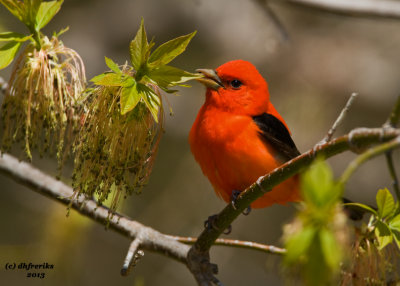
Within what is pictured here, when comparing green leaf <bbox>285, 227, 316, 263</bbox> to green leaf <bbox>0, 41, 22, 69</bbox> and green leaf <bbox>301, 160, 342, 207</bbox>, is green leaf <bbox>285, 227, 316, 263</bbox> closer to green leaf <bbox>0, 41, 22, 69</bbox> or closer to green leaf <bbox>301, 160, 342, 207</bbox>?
green leaf <bbox>301, 160, 342, 207</bbox>

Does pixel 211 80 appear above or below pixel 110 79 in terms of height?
above

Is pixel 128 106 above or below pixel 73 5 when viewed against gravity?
below

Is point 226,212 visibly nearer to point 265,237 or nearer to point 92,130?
point 92,130

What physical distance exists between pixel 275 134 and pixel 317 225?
2.28 metres

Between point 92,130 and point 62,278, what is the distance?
2913mm

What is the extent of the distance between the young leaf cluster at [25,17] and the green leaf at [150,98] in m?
0.55

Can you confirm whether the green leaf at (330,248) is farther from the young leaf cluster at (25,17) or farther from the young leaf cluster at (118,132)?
the young leaf cluster at (25,17)

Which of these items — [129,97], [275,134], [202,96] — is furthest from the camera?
[202,96]

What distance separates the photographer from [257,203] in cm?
361

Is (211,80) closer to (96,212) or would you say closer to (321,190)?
(96,212)

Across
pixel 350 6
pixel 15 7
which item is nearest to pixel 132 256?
pixel 15 7

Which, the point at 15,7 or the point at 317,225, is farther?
the point at 15,7

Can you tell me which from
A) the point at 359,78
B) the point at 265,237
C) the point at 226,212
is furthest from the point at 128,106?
the point at 359,78

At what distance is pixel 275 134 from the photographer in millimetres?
3512
